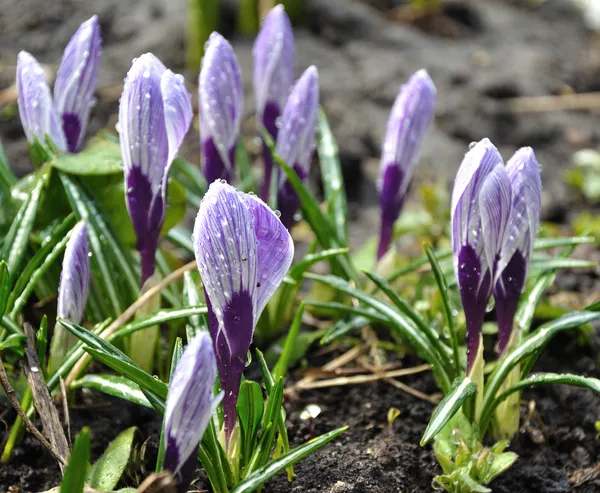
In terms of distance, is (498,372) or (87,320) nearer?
(498,372)

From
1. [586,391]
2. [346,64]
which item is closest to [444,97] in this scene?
[346,64]

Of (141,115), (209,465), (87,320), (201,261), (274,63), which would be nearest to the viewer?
(201,261)

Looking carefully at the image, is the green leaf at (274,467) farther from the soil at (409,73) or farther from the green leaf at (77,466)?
the soil at (409,73)

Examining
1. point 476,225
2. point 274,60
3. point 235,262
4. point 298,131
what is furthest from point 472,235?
point 274,60

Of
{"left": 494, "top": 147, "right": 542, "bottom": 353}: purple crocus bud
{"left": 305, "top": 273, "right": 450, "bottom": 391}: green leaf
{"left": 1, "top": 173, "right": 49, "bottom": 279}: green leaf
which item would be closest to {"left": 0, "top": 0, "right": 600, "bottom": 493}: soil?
{"left": 305, "top": 273, "right": 450, "bottom": 391}: green leaf

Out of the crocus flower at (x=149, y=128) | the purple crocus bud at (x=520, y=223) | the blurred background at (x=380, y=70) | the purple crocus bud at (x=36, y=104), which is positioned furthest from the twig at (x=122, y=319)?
the blurred background at (x=380, y=70)

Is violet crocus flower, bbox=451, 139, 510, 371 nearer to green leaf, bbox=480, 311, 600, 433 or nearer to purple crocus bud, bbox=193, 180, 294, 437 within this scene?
green leaf, bbox=480, 311, 600, 433

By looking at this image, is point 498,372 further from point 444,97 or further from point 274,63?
point 444,97
